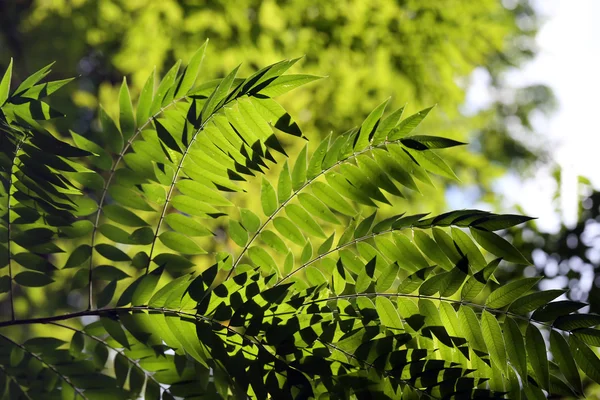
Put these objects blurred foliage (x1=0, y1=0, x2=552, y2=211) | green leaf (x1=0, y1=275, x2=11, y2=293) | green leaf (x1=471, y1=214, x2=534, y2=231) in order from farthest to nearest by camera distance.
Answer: blurred foliage (x1=0, y1=0, x2=552, y2=211) < green leaf (x1=0, y1=275, x2=11, y2=293) < green leaf (x1=471, y1=214, x2=534, y2=231)

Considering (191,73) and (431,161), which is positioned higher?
(191,73)

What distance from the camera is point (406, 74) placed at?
3377 millimetres

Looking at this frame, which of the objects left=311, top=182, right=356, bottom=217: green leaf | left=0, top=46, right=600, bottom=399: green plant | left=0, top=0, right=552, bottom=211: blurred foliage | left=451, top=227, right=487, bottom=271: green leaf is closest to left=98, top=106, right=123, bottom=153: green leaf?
left=0, top=46, right=600, bottom=399: green plant

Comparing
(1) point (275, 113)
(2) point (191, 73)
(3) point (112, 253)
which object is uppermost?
(2) point (191, 73)

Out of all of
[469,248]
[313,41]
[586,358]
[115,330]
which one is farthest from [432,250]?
[313,41]

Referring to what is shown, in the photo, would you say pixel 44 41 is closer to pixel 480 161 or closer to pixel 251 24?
pixel 251 24

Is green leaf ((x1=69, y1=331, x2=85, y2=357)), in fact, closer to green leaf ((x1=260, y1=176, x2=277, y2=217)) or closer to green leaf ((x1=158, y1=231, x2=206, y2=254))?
green leaf ((x1=158, y1=231, x2=206, y2=254))

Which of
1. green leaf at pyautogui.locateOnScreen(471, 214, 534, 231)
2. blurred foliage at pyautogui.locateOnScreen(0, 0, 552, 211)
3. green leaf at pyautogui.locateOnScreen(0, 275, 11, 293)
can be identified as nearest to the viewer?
green leaf at pyautogui.locateOnScreen(471, 214, 534, 231)

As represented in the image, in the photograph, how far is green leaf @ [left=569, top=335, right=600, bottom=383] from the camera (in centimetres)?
76

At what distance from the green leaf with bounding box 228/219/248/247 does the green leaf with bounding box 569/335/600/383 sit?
52 centimetres

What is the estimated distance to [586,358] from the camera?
0.77 meters

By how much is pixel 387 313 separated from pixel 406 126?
0.28 meters


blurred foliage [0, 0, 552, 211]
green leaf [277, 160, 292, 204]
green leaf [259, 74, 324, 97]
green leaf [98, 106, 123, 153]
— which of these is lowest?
green leaf [277, 160, 292, 204]

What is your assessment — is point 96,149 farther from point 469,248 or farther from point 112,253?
point 469,248
